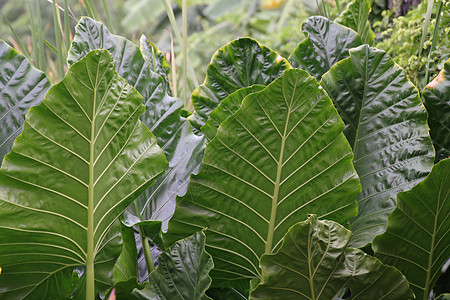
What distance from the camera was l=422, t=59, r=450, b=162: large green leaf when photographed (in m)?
0.63

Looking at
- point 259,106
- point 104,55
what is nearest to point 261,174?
point 259,106

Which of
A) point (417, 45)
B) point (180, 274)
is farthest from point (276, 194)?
point (417, 45)

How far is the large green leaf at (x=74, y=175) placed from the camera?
1.52 ft

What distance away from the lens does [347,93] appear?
25.2 inches

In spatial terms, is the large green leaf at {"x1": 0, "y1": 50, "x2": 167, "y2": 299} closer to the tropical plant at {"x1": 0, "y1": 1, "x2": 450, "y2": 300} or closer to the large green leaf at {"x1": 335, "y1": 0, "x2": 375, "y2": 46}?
the tropical plant at {"x1": 0, "y1": 1, "x2": 450, "y2": 300}

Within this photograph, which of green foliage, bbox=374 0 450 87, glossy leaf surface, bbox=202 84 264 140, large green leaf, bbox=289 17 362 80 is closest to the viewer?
glossy leaf surface, bbox=202 84 264 140

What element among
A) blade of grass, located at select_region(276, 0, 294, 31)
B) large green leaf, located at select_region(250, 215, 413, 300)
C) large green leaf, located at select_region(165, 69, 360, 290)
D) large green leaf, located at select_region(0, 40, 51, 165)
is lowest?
blade of grass, located at select_region(276, 0, 294, 31)

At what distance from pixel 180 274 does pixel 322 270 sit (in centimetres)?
15

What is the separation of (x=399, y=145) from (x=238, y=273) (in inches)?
10.1

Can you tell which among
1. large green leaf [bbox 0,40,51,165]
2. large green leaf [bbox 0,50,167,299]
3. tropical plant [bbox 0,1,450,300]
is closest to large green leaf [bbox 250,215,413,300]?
tropical plant [bbox 0,1,450,300]

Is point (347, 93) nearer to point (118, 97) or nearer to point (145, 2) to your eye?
point (118, 97)

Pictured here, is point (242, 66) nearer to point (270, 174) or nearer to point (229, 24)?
point (270, 174)

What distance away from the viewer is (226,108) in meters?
0.59

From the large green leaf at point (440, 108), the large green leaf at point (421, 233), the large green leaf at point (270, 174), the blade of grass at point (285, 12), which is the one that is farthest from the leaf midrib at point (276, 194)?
the blade of grass at point (285, 12)
